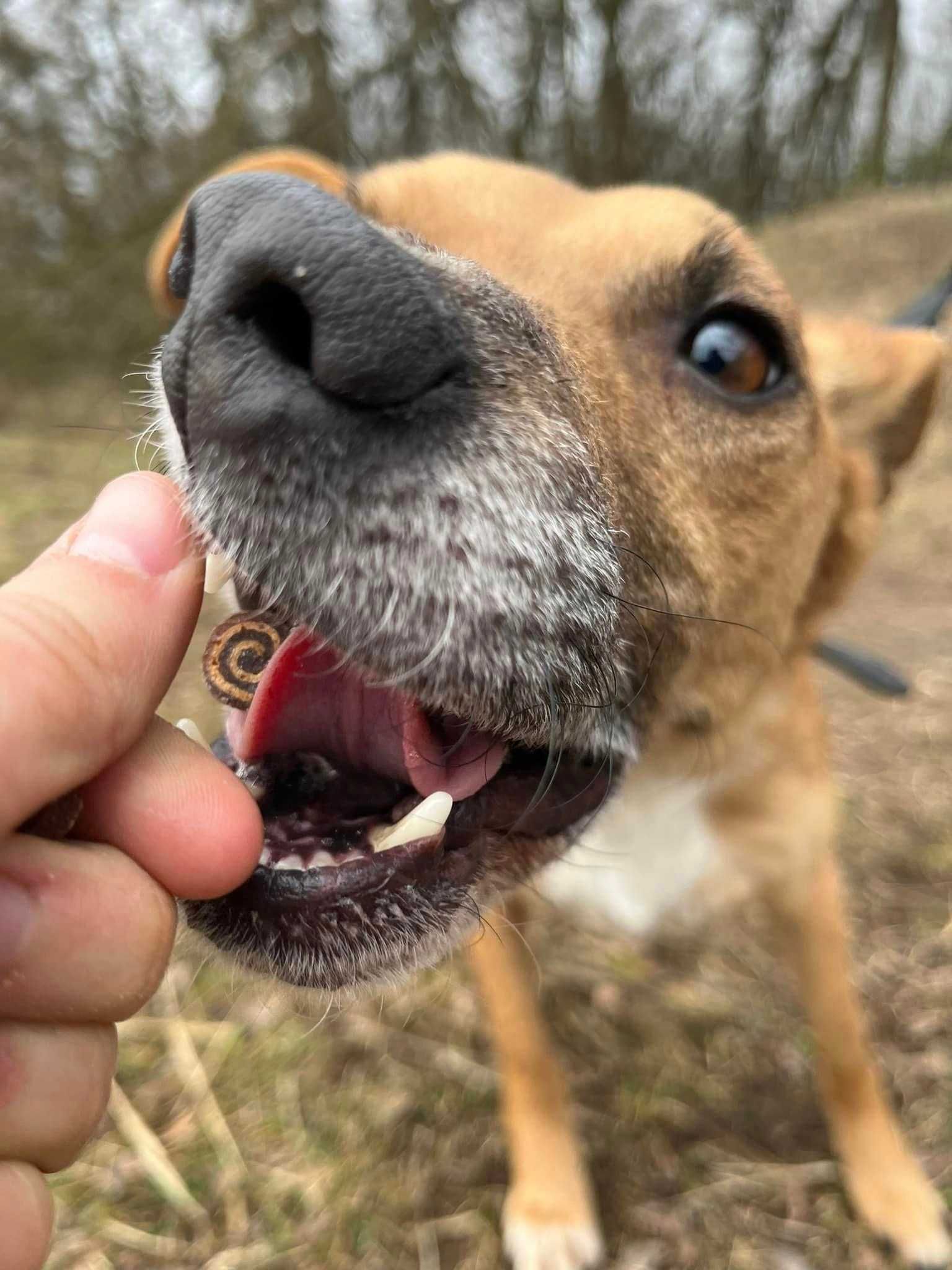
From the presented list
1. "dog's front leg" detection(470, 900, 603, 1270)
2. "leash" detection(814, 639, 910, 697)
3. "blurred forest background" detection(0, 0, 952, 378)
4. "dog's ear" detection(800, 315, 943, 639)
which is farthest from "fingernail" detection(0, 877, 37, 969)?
"blurred forest background" detection(0, 0, 952, 378)

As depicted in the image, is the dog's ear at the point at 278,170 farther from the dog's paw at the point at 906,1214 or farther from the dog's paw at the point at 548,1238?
the dog's paw at the point at 906,1214

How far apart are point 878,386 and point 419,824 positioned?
2018mm

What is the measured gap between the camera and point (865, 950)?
2.91 m

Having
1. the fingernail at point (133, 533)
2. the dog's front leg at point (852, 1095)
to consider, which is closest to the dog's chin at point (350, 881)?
the fingernail at point (133, 533)

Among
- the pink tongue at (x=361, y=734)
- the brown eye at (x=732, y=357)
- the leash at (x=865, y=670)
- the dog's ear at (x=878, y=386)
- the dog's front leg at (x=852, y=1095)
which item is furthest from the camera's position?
the leash at (x=865, y=670)

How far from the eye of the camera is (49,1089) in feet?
3.16

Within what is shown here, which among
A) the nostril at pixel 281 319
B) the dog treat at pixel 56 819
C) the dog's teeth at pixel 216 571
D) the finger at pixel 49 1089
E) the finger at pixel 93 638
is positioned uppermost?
the nostril at pixel 281 319

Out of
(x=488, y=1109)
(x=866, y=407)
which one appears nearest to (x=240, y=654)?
(x=488, y=1109)

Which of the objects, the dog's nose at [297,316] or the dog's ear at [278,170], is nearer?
the dog's nose at [297,316]

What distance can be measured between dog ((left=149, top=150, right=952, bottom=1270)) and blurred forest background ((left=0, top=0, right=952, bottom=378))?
8.73 m

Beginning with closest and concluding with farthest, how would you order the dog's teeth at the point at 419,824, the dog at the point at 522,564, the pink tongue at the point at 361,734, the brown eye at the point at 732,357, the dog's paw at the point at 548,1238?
1. the dog at the point at 522,564
2. the dog's teeth at the point at 419,824
3. the pink tongue at the point at 361,734
4. the brown eye at the point at 732,357
5. the dog's paw at the point at 548,1238

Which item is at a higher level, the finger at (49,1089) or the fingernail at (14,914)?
the fingernail at (14,914)

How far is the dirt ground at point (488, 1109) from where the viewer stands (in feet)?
6.93

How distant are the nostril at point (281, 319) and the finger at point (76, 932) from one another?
59cm
